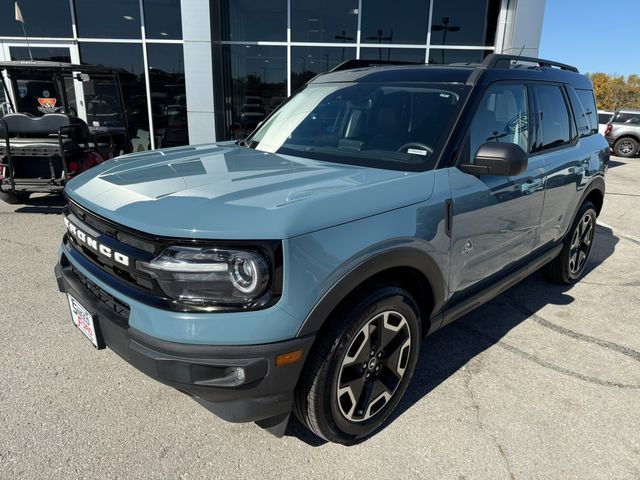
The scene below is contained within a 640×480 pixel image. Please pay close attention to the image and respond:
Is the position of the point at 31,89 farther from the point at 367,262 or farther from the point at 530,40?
the point at 530,40

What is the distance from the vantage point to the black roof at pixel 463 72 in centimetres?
277

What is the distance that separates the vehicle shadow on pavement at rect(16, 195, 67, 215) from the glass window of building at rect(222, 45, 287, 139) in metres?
4.34

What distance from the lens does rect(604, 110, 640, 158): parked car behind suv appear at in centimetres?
1664

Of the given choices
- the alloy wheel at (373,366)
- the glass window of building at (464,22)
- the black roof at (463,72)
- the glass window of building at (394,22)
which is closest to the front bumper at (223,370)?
the alloy wheel at (373,366)

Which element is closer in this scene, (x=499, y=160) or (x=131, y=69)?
(x=499, y=160)

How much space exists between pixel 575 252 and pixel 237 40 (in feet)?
29.6

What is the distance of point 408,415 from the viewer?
8.29 feet

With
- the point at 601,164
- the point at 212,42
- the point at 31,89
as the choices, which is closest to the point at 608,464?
the point at 601,164

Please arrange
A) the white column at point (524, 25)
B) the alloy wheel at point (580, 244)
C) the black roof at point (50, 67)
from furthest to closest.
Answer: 1. the white column at point (524, 25)
2. the black roof at point (50, 67)
3. the alloy wheel at point (580, 244)

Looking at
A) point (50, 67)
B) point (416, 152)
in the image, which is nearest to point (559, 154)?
point (416, 152)

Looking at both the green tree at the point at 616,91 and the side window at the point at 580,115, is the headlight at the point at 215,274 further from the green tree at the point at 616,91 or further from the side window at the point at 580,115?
the green tree at the point at 616,91

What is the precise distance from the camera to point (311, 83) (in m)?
3.69

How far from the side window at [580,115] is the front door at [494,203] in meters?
0.99

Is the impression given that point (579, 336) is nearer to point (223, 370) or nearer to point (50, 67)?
point (223, 370)
